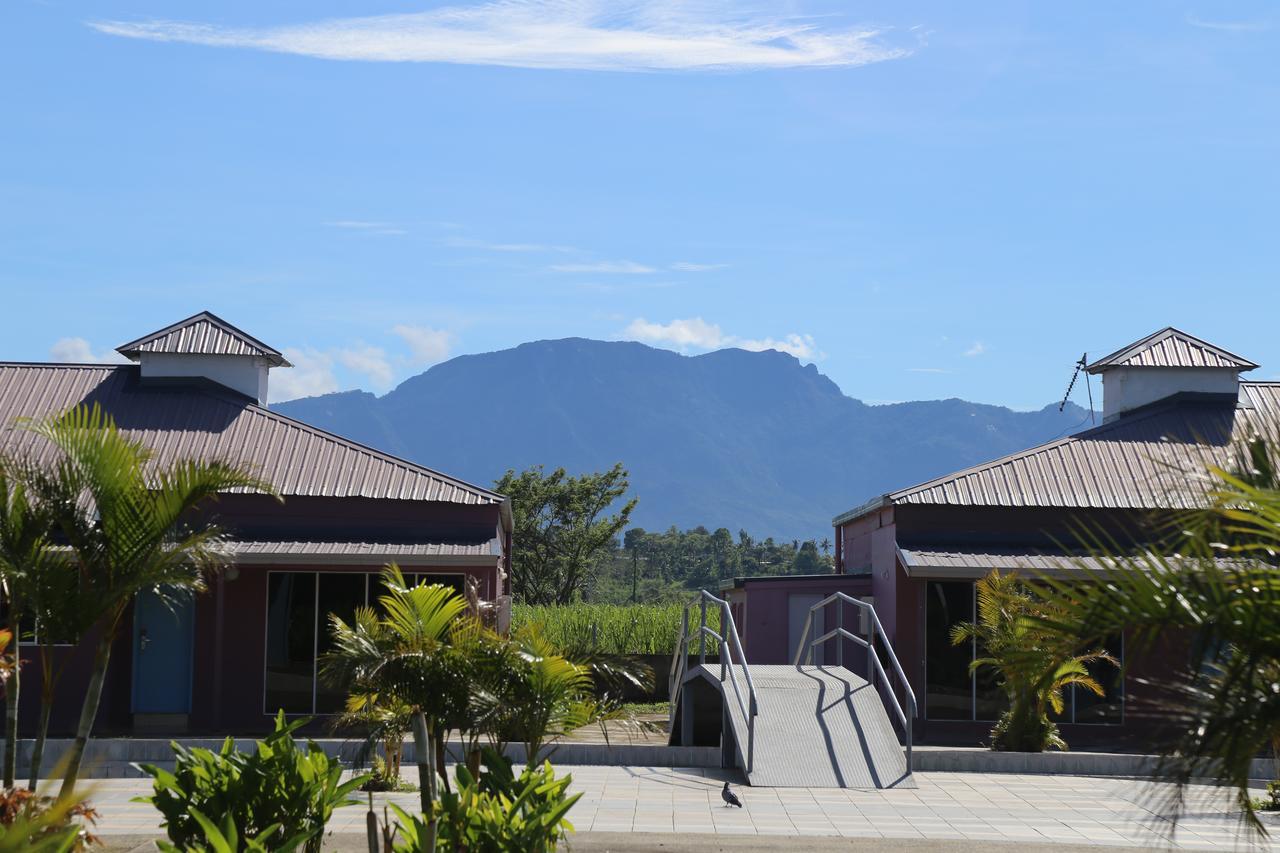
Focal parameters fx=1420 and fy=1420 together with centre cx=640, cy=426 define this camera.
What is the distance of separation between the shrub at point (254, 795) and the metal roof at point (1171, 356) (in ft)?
57.7

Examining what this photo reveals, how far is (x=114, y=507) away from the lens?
889 cm

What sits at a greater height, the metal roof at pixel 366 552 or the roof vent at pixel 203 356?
the roof vent at pixel 203 356

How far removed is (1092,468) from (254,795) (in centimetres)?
1546

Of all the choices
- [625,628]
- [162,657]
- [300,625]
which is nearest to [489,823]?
[300,625]

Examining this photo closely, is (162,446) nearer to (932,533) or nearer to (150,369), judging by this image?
(150,369)

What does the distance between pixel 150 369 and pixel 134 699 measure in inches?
218

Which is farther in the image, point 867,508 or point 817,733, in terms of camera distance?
point 867,508

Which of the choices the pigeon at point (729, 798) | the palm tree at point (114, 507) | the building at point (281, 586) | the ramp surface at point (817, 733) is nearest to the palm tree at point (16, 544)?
the palm tree at point (114, 507)

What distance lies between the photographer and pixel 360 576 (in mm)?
18766

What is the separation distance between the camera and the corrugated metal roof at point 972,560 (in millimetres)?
18531

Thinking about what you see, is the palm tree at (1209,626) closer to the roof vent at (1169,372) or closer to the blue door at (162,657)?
the blue door at (162,657)

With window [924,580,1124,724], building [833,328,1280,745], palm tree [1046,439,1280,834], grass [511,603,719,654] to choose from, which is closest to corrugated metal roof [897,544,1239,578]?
building [833,328,1280,745]

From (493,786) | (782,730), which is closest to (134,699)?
(782,730)

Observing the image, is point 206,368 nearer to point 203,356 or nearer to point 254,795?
point 203,356
